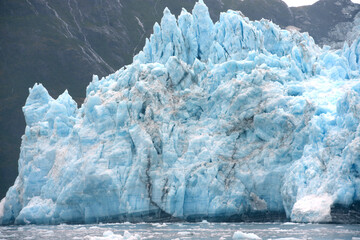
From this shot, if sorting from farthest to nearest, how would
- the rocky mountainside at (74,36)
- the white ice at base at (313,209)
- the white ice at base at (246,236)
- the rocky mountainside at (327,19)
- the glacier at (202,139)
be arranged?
the rocky mountainside at (327,19), the rocky mountainside at (74,36), the glacier at (202,139), the white ice at base at (313,209), the white ice at base at (246,236)

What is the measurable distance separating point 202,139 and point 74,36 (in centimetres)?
4494

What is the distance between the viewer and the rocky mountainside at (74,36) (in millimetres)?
63656

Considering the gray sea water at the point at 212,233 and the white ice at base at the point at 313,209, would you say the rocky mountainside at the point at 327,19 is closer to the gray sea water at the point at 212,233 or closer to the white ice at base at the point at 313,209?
the white ice at base at the point at 313,209

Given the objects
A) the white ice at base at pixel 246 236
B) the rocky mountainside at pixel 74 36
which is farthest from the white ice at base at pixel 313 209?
the rocky mountainside at pixel 74 36

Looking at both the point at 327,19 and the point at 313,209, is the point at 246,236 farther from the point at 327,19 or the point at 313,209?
the point at 327,19

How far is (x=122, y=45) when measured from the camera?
76.4 metres

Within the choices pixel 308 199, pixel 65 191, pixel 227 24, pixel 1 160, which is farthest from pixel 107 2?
pixel 308 199

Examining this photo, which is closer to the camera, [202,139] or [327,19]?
[202,139]

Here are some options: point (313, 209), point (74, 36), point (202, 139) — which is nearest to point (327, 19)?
point (74, 36)

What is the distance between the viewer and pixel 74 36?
240ft

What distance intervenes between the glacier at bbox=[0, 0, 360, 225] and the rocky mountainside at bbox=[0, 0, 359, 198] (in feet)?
76.8

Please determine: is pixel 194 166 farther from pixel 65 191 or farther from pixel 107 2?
pixel 107 2

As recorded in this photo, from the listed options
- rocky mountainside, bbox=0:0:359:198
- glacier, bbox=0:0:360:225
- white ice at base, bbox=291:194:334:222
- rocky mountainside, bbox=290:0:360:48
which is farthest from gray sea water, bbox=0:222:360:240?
rocky mountainside, bbox=290:0:360:48

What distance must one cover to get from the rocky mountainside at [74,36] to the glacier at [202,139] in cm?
2341
